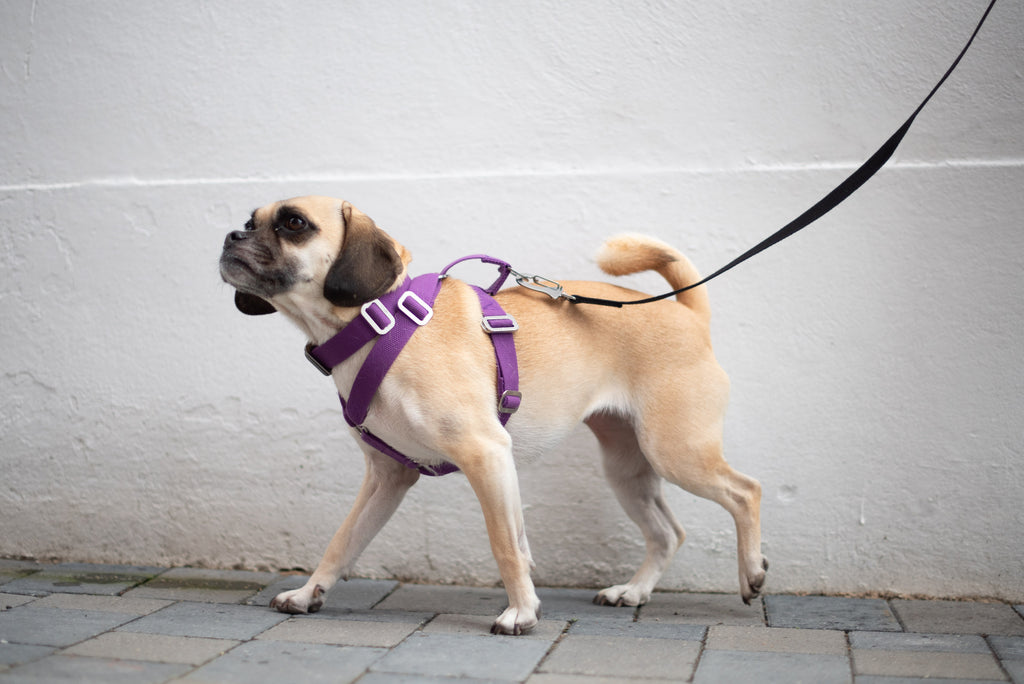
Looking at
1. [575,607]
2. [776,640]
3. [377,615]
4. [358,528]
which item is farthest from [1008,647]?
[358,528]

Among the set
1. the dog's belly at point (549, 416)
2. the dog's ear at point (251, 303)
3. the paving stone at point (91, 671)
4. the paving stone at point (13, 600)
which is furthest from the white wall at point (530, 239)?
the paving stone at point (91, 671)

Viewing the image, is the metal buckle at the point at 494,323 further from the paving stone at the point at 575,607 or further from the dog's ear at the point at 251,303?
the paving stone at the point at 575,607

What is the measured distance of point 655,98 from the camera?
4.03 meters

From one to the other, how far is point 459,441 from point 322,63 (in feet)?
6.80

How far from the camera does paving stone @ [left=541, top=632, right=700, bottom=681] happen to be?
272 centimetres

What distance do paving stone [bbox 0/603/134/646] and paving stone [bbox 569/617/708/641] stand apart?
162cm

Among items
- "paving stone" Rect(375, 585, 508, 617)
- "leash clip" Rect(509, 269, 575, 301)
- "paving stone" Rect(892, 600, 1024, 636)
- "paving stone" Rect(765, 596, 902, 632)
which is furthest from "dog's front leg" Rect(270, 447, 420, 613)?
"paving stone" Rect(892, 600, 1024, 636)

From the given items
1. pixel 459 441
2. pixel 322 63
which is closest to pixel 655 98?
pixel 322 63

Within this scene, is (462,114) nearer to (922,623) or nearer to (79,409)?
(79,409)

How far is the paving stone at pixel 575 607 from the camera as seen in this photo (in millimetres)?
3517

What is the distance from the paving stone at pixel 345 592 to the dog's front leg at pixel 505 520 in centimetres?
75

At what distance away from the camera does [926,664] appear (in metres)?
2.84

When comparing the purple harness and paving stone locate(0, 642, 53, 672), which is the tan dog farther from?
paving stone locate(0, 642, 53, 672)

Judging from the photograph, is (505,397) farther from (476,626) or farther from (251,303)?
(251,303)
